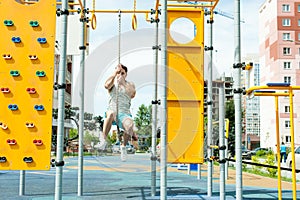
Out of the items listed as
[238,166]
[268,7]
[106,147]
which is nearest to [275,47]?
[268,7]

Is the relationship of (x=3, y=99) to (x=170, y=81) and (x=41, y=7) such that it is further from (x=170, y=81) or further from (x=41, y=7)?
(x=170, y=81)

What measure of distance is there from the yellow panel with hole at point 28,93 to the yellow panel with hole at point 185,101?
10.2 ft

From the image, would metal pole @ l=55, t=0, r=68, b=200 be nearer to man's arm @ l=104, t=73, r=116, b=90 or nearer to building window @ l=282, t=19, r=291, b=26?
man's arm @ l=104, t=73, r=116, b=90

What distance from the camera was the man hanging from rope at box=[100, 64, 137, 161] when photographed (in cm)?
907

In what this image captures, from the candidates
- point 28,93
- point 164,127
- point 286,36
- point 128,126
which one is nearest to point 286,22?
point 286,36

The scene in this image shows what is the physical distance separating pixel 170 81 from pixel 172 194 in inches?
92.8

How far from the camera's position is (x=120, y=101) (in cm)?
917

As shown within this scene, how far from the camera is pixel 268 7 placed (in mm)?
42719

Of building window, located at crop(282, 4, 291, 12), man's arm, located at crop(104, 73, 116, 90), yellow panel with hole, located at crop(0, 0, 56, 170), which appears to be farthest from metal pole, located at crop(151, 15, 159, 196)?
building window, located at crop(282, 4, 291, 12)

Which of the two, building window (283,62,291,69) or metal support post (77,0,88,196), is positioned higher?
building window (283,62,291,69)

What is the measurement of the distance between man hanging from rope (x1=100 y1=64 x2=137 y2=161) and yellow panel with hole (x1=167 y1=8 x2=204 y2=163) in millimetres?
1951

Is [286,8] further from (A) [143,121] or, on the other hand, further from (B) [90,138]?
(B) [90,138]

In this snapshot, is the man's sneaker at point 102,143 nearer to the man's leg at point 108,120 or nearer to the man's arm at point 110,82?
the man's leg at point 108,120

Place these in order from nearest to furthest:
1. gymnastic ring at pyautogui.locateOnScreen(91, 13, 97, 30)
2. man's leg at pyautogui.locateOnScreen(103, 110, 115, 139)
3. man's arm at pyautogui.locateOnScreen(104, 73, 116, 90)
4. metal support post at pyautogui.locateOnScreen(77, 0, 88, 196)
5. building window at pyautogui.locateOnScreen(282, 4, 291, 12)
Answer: metal support post at pyautogui.locateOnScreen(77, 0, 88, 196) < gymnastic ring at pyautogui.locateOnScreen(91, 13, 97, 30) < man's leg at pyautogui.locateOnScreen(103, 110, 115, 139) < man's arm at pyautogui.locateOnScreen(104, 73, 116, 90) < building window at pyautogui.locateOnScreen(282, 4, 291, 12)
